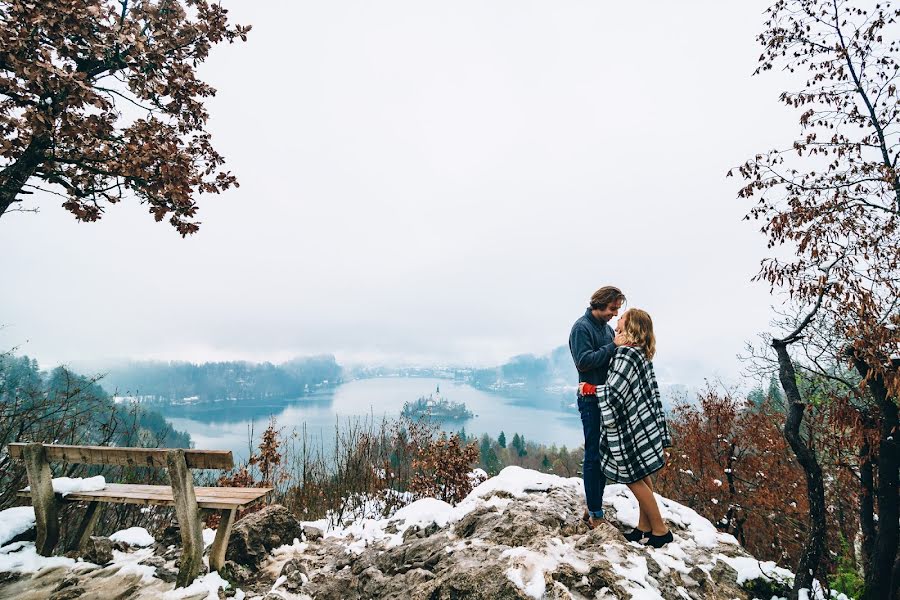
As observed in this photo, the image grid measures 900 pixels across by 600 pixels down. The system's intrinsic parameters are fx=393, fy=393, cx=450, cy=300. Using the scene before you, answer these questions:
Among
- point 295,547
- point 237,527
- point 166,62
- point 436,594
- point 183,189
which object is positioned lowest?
point 295,547

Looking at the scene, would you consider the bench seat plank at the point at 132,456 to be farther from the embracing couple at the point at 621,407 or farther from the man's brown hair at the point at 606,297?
the man's brown hair at the point at 606,297

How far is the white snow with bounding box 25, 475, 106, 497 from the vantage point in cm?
405

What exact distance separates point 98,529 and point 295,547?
24.7 feet

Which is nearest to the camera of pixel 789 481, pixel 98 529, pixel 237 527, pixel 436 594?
pixel 436 594

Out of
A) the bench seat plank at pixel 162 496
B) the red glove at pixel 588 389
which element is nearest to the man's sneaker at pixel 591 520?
the red glove at pixel 588 389

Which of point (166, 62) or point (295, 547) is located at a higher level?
point (166, 62)

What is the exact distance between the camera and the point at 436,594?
2.58 meters

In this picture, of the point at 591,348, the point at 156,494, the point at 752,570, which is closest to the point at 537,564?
the point at 591,348

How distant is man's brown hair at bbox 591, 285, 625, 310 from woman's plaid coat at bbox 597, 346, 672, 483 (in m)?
0.42

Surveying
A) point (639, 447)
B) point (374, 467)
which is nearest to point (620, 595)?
point (639, 447)

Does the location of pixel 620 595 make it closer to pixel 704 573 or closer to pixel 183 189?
pixel 704 573

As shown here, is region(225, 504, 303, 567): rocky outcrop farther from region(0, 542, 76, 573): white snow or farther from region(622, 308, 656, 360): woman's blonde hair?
region(622, 308, 656, 360): woman's blonde hair

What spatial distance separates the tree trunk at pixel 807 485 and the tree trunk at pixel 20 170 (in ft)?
21.7

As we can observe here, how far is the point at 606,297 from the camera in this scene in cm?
342
